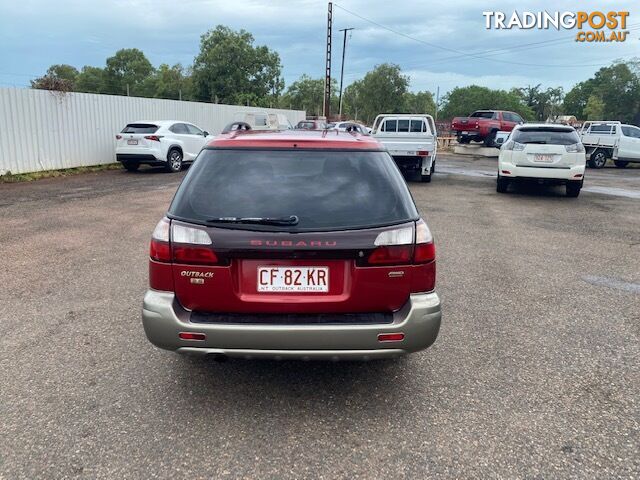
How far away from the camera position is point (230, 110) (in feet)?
89.6

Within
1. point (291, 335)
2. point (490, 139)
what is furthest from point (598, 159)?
point (291, 335)

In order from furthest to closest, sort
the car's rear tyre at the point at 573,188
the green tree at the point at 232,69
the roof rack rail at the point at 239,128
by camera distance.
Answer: the green tree at the point at 232,69, the car's rear tyre at the point at 573,188, the roof rack rail at the point at 239,128

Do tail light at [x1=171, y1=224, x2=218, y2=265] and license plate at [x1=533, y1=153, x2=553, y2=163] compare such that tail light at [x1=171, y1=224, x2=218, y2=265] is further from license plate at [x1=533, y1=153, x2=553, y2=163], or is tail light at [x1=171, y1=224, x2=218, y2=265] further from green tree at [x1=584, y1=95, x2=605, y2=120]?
green tree at [x1=584, y1=95, x2=605, y2=120]

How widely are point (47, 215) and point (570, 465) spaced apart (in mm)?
9004

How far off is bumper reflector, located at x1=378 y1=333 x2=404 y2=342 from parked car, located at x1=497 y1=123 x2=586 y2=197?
9803mm

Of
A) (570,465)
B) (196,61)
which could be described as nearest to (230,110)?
(570,465)

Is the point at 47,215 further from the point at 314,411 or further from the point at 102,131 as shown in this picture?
the point at 102,131

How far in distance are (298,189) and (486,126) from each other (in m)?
26.7

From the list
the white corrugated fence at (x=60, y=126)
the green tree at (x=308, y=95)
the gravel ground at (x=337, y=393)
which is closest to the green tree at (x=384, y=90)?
the green tree at (x=308, y=95)

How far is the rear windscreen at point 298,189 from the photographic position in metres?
2.80

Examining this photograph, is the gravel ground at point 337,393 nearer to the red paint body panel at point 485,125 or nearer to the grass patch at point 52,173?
the grass patch at point 52,173

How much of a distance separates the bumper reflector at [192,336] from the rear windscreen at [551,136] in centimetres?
1044

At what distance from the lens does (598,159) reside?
2184 cm

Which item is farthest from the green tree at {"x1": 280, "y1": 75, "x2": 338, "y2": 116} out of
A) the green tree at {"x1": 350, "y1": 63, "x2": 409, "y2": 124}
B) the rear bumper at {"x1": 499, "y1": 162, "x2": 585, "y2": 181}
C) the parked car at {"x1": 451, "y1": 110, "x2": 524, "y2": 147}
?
the rear bumper at {"x1": 499, "y1": 162, "x2": 585, "y2": 181}
